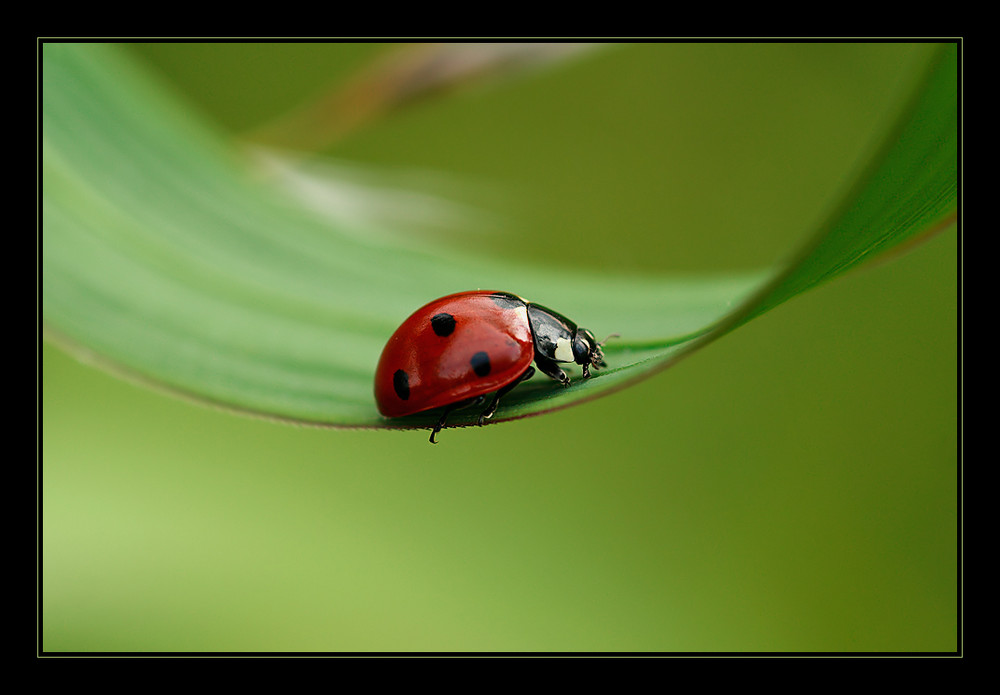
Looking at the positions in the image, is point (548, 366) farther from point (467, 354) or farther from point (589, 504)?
point (589, 504)

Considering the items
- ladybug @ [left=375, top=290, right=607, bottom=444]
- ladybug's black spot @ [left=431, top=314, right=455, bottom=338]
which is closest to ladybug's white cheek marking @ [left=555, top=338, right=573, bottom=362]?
ladybug @ [left=375, top=290, right=607, bottom=444]

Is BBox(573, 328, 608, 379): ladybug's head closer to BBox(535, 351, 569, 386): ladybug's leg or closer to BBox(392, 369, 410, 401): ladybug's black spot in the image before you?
BBox(535, 351, 569, 386): ladybug's leg

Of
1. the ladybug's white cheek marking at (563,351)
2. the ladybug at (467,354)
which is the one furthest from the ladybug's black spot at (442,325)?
the ladybug's white cheek marking at (563,351)

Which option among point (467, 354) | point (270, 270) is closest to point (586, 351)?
point (467, 354)

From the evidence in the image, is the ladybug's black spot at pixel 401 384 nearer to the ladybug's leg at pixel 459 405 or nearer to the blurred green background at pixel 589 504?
the ladybug's leg at pixel 459 405

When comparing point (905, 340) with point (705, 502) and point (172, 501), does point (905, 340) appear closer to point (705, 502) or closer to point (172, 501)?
point (705, 502)
